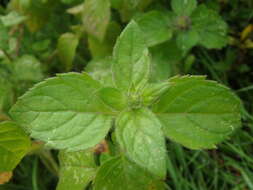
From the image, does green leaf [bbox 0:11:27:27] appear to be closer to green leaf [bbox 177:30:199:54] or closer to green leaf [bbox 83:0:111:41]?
green leaf [bbox 83:0:111:41]

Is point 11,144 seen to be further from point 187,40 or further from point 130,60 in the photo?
point 187,40

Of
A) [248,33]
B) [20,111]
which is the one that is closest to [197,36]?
[248,33]

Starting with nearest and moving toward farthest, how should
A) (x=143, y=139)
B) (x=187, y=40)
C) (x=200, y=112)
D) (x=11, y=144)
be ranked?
1. (x=143, y=139)
2. (x=200, y=112)
3. (x=11, y=144)
4. (x=187, y=40)

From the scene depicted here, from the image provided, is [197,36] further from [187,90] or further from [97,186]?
[97,186]

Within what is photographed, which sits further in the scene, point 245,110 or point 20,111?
point 245,110

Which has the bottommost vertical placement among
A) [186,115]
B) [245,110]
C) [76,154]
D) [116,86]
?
[245,110]

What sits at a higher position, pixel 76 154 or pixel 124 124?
pixel 124 124

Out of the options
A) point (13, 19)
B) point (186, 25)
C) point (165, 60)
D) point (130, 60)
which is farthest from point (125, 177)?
point (13, 19)
